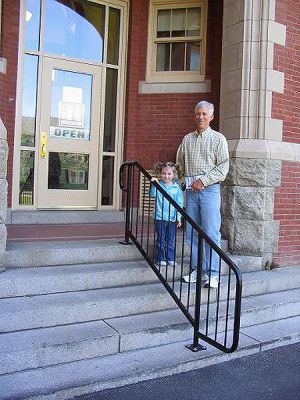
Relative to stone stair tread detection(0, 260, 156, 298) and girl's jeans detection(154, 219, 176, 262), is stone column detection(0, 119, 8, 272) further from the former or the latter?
girl's jeans detection(154, 219, 176, 262)

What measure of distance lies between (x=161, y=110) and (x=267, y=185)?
2.33 meters

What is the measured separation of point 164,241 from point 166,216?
0.26 meters

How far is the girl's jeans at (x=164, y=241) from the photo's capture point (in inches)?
184

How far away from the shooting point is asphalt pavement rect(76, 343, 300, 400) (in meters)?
3.24

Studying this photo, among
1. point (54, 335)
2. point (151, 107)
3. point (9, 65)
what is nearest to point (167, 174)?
point (54, 335)

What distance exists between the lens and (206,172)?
466 centimetres

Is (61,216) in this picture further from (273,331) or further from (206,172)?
(273,331)

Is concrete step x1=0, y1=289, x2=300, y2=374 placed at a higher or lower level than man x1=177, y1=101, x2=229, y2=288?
lower

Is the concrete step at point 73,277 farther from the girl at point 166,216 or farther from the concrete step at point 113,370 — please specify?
the concrete step at point 113,370

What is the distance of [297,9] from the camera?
244 inches

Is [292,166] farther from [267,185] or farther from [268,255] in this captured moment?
[268,255]

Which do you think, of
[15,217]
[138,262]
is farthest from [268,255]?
[15,217]

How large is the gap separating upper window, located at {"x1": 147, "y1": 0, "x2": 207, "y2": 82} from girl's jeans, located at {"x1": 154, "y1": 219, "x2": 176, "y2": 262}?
131 inches

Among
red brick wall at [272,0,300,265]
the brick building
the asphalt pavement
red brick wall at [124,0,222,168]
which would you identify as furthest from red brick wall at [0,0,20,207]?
the asphalt pavement
